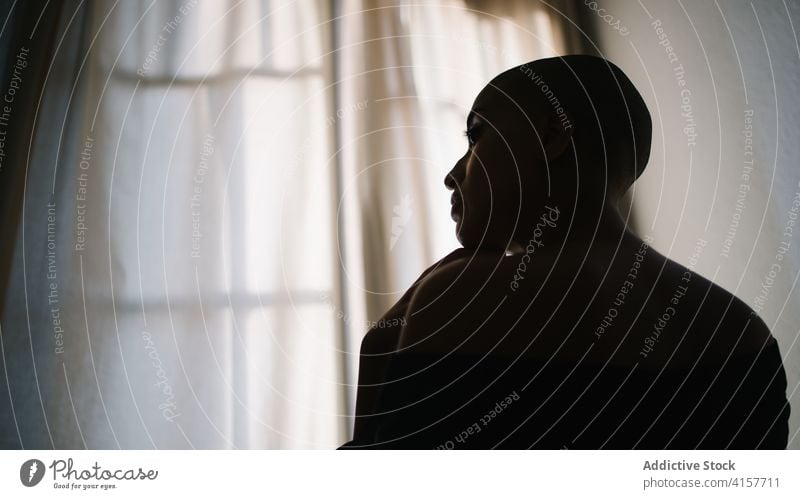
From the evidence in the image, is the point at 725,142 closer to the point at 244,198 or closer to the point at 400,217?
the point at 400,217

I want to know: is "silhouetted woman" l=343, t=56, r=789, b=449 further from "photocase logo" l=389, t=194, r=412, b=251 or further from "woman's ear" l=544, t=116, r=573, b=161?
"photocase logo" l=389, t=194, r=412, b=251

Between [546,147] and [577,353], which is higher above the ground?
[546,147]

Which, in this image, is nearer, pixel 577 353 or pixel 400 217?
pixel 577 353

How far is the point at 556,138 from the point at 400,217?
0.25 meters

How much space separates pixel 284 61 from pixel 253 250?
26 centimetres

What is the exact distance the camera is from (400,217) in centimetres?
71

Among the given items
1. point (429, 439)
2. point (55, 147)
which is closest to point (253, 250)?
point (55, 147)

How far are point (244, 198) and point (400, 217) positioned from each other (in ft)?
0.65

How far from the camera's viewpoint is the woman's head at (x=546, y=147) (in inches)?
20.4
